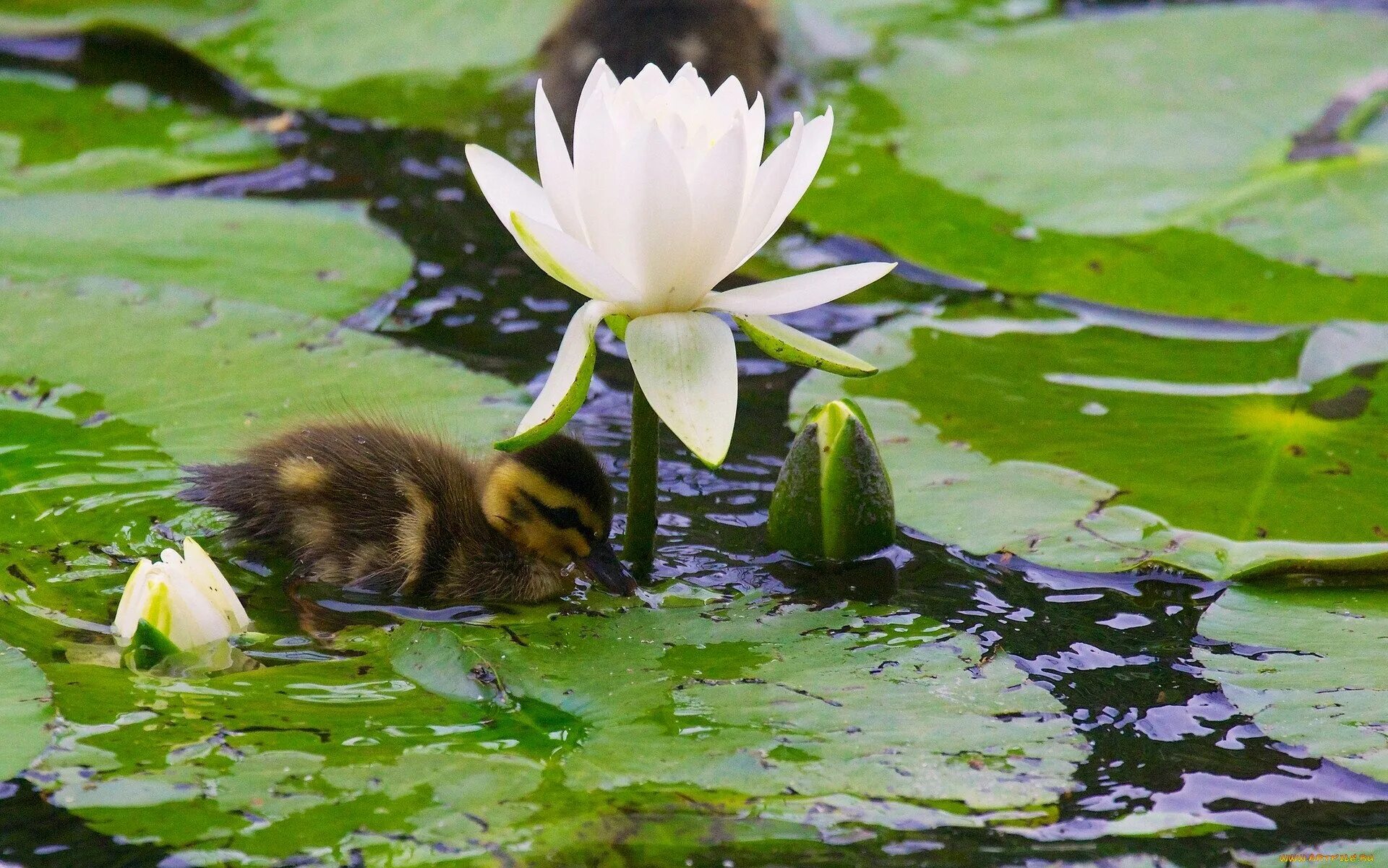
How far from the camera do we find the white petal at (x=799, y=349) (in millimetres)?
1966

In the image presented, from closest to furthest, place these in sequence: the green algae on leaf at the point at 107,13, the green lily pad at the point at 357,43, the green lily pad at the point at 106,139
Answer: the green lily pad at the point at 106,139
the green lily pad at the point at 357,43
the green algae on leaf at the point at 107,13

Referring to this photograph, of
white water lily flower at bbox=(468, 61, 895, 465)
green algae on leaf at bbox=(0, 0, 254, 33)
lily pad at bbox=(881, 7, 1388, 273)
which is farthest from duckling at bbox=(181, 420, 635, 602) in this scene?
green algae on leaf at bbox=(0, 0, 254, 33)

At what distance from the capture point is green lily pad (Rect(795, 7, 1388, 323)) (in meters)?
3.22

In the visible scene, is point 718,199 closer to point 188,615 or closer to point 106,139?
point 188,615

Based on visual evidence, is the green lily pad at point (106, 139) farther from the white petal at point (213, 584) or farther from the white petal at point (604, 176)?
A: the white petal at point (604, 176)

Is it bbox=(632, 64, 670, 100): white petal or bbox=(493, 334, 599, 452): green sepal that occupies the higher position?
bbox=(632, 64, 670, 100): white petal

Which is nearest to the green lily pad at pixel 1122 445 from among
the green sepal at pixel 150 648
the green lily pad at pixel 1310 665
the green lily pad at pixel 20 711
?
the green lily pad at pixel 1310 665

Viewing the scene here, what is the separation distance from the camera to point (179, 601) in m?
1.90

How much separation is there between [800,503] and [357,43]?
3323 mm

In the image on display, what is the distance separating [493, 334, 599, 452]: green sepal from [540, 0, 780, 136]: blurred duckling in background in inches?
91.4

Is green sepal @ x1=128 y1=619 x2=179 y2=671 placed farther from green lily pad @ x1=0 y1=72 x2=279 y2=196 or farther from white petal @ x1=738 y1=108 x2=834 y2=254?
green lily pad @ x1=0 y1=72 x2=279 y2=196

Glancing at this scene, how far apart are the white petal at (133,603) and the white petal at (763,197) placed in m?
0.89

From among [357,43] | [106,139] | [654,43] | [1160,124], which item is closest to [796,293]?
[1160,124]

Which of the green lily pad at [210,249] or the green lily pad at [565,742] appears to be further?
the green lily pad at [210,249]
